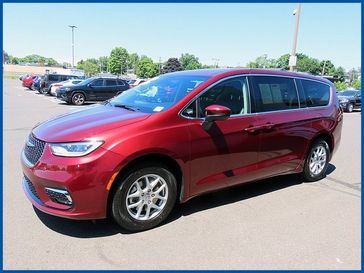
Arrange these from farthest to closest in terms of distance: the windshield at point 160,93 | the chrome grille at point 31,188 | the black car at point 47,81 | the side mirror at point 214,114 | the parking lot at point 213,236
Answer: the black car at point 47,81
the windshield at point 160,93
the side mirror at point 214,114
the chrome grille at point 31,188
the parking lot at point 213,236

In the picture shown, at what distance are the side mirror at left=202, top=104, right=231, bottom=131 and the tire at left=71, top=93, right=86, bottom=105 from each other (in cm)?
1834

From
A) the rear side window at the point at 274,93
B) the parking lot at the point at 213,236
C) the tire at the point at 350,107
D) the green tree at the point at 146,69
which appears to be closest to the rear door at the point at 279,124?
the rear side window at the point at 274,93

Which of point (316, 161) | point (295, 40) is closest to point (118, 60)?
point (295, 40)

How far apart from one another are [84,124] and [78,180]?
71cm

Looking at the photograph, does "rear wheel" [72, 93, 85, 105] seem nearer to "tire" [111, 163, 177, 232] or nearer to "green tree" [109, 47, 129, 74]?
"tire" [111, 163, 177, 232]

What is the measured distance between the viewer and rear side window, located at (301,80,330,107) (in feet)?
19.3

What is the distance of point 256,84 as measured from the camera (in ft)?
16.4

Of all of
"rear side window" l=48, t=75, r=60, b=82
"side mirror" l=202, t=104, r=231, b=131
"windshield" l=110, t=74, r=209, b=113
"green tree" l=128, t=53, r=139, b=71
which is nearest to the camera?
"side mirror" l=202, t=104, r=231, b=131

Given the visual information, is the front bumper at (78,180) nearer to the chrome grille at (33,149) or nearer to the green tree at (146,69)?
the chrome grille at (33,149)

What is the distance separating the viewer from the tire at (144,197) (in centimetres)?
384

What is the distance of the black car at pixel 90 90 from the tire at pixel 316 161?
16.2 m

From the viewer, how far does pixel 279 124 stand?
16.9 ft

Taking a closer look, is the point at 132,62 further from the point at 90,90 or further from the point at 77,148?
the point at 77,148

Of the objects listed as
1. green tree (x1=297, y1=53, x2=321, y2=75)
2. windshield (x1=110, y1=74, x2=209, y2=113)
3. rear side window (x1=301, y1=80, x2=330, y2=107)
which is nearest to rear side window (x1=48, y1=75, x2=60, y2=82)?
windshield (x1=110, y1=74, x2=209, y2=113)
